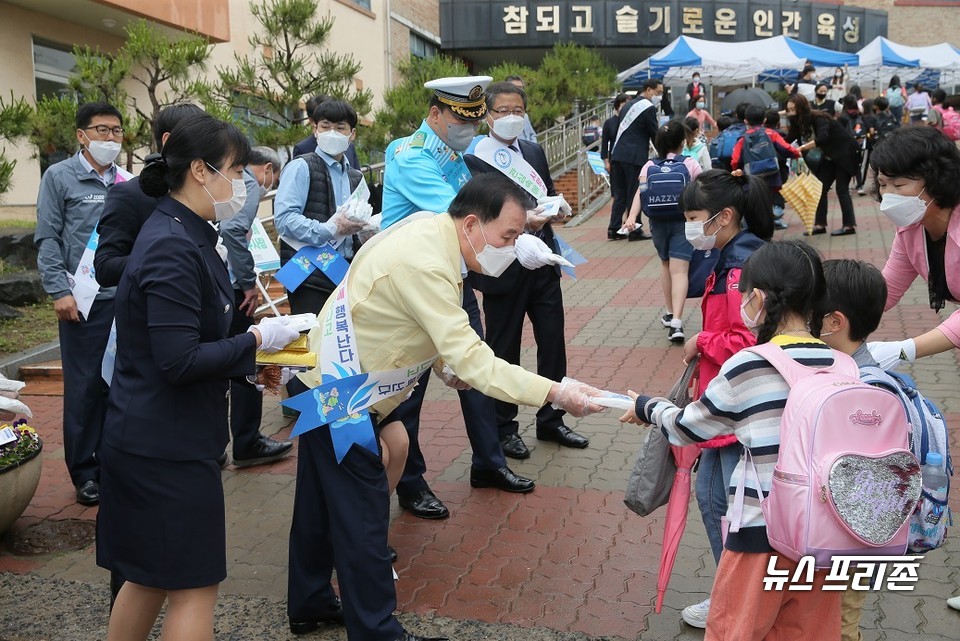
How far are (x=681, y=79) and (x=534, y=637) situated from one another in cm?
2122

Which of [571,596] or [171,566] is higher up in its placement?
[171,566]

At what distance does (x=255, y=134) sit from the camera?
11258mm

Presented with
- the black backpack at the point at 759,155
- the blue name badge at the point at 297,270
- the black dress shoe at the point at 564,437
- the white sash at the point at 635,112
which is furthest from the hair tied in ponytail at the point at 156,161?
the white sash at the point at 635,112

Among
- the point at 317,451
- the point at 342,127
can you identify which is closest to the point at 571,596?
the point at 317,451

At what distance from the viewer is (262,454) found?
5527 millimetres

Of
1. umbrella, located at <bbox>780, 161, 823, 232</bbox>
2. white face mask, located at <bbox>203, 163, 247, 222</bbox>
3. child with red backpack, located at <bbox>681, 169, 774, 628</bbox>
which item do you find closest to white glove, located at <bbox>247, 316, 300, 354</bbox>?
white face mask, located at <bbox>203, 163, 247, 222</bbox>

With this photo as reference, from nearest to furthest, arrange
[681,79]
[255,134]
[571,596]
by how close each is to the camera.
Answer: [571,596]
[255,134]
[681,79]

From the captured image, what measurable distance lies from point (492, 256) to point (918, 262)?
1.94 m

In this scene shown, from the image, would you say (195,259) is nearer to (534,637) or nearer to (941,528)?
(534,637)

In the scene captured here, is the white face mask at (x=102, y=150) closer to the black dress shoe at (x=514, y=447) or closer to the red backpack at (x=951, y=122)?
the black dress shoe at (x=514, y=447)

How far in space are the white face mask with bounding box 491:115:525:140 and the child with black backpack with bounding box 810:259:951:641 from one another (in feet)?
7.91

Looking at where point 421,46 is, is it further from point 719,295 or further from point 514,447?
point 719,295

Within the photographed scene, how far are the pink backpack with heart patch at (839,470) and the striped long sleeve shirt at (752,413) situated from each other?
0.22ft

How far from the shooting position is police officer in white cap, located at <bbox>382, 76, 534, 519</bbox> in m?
4.51
